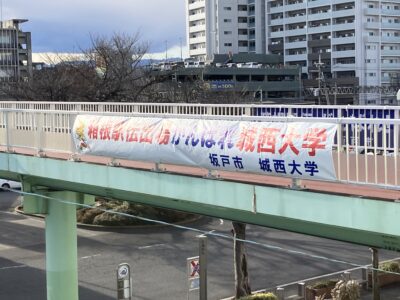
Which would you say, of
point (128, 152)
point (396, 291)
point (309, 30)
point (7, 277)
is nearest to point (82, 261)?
point (7, 277)

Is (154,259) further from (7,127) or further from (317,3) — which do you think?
(317,3)

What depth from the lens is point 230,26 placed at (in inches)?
4798

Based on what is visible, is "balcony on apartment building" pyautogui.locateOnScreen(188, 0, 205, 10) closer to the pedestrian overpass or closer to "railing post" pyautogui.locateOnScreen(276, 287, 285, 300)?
"railing post" pyautogui.locateOnScreen(276, 287, 285, 300)

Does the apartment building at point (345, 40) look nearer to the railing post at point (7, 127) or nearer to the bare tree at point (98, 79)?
the bare tree at point (98, 79)

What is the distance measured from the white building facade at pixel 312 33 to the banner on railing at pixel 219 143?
87.1 meters

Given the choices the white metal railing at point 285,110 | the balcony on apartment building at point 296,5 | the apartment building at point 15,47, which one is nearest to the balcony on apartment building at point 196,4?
the balcony on apartment building at point 296,5

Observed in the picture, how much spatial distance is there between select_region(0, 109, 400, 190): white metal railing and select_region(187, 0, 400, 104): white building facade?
85230mm

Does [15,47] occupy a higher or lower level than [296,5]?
lower

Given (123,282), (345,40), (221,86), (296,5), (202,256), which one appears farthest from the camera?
(296,5)

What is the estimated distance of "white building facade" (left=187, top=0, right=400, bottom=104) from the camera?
101 m

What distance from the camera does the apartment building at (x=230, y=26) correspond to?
121m

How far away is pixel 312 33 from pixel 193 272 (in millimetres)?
100502

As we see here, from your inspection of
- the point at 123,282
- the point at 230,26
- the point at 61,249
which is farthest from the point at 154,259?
the point at 230,26

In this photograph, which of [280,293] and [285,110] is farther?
[280,293]
